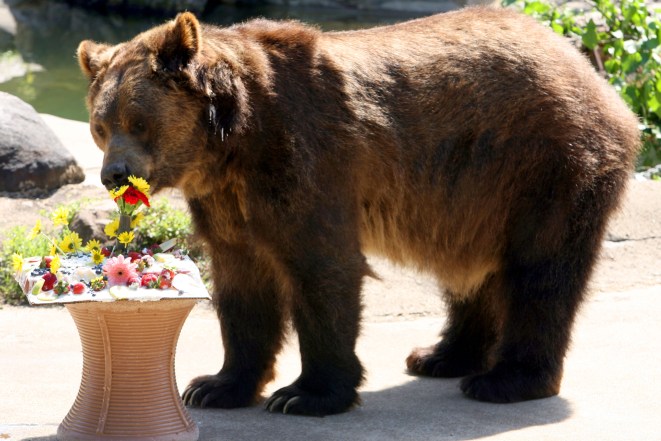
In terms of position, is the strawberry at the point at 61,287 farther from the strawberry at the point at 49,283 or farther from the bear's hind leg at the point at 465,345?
the bear's hind leg at the point at 465,345

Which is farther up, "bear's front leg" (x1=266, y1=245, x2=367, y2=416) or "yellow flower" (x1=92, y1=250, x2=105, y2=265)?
"yellow flower" (x1=92, y1=250, x2=105, y2=265)

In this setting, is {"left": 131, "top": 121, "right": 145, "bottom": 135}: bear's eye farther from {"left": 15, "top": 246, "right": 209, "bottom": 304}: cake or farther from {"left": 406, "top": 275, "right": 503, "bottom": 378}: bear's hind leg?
{"left": 406, "top": 275, "right": 503, "bottom": 378}: bear's hind leg

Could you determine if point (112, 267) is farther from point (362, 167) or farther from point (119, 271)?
point (362, 167)

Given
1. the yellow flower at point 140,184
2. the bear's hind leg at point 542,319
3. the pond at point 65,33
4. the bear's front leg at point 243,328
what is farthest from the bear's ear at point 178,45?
the pond at point 65,33

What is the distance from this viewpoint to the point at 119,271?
158 inches

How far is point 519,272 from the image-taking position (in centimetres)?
527

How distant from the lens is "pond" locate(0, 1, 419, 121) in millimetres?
15523

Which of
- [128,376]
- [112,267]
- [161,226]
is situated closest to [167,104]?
[112,267]

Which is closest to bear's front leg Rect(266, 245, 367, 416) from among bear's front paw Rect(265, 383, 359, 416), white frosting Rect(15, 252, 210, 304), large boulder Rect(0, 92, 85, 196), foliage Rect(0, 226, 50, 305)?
bear's front paw Rect(265, 383, 359, 416)

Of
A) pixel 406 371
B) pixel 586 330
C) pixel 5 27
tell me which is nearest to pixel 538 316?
pixel 406 371

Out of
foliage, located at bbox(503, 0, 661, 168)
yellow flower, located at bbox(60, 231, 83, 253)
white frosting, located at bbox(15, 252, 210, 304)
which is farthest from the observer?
foliage, located at bbox(503, 0, 661, 168)

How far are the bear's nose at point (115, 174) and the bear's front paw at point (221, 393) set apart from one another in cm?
120

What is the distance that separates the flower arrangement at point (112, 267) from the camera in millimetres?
4000

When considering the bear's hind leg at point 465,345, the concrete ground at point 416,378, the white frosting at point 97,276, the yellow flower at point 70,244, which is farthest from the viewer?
the bear's hind leg at point 465,345
